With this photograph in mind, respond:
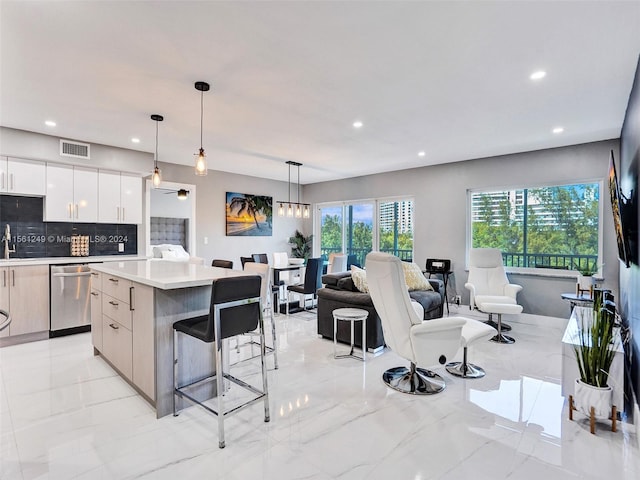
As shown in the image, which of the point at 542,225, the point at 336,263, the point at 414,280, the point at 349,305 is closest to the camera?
the point at 349,305

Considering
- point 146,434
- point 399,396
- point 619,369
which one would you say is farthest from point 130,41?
point 619,369

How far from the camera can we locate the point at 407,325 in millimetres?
2803

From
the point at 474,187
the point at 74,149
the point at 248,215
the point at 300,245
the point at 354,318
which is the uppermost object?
the point at 74,149

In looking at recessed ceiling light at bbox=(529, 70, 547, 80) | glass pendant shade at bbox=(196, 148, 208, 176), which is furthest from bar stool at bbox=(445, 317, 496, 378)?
glass pendant shade at bbox=(196, 148, 208, 176)

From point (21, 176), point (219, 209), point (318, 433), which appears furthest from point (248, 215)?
point (318, 433)

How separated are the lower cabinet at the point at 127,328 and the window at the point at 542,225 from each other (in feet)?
16.9

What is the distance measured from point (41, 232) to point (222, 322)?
4232 millimetres

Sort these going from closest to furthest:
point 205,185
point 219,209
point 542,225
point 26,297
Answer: point 26,297 < point 542,225 < point 205,185 < point 219,209

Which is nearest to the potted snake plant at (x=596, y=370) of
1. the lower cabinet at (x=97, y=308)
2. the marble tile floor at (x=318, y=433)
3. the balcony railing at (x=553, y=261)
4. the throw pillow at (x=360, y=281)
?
the marble tile floor at (x=318, y=433)

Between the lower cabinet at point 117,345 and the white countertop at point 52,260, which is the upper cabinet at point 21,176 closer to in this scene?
the white countertop at point 52,260

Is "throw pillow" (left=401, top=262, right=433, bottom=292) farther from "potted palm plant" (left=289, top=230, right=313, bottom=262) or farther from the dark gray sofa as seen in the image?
"potted palm plant" (left=289, top=230, right=313, bottom=262)

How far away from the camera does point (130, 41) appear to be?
94.3 inches

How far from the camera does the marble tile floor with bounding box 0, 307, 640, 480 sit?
6.40 ft

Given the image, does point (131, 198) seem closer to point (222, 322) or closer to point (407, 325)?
point (222, 322)
